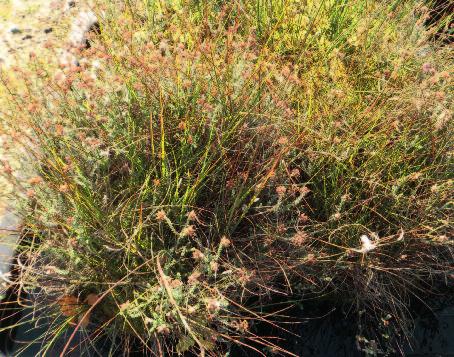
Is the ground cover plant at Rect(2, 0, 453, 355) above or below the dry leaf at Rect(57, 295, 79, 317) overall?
above

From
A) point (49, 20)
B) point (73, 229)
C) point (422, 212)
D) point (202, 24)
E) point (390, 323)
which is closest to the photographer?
point (73, 229)

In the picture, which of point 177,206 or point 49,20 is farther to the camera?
point 49,20

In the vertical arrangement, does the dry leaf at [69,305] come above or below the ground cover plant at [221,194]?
below

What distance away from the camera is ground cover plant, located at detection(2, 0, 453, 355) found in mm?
1898

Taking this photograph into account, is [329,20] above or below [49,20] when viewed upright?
above

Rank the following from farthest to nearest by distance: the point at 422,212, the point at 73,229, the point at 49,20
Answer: the point at 49,20
the point at 422,212
the point at 73,229

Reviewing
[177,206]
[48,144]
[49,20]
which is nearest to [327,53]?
[177,206]

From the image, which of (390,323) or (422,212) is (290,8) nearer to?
(422,212)

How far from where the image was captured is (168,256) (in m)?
1.91

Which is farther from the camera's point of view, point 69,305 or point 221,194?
point 221,194

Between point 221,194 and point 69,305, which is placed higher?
point 221,194

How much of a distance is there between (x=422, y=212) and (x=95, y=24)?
2138mm

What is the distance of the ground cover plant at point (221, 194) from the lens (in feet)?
6.23

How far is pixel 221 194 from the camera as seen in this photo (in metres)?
2.12
